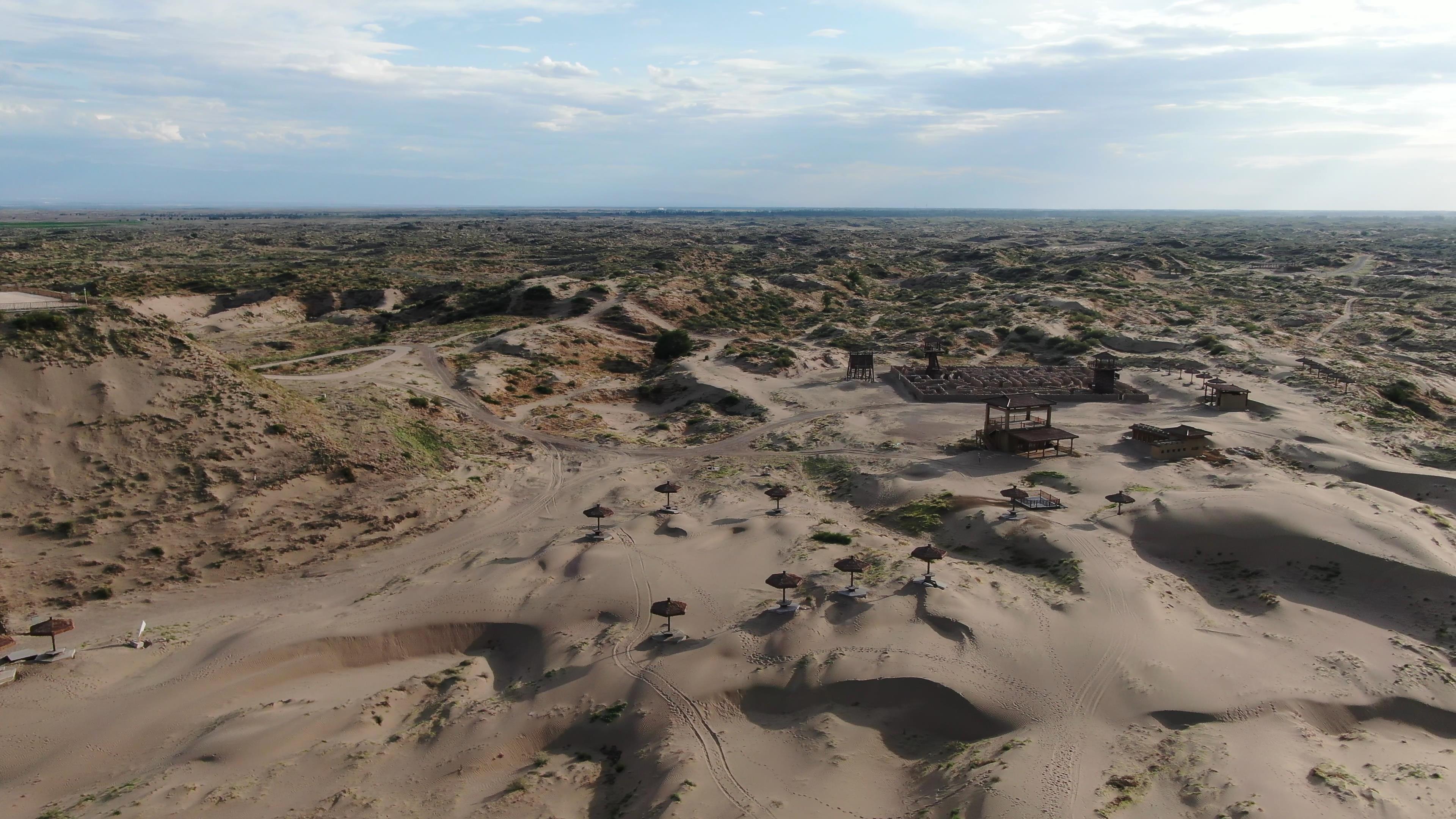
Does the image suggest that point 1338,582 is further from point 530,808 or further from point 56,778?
point 56,778

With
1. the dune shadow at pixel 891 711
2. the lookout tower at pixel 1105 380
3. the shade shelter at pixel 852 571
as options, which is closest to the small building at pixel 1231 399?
the lookout tower at pixel 1105 380

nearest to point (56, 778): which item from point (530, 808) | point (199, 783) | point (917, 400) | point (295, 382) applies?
point (199, 783)

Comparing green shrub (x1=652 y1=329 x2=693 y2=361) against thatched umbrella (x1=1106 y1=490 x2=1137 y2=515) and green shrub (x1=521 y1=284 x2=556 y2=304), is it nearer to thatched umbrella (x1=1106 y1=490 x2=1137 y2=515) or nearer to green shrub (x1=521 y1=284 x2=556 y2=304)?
green shrub (x1=521 y1=284 x2=556 y2=304)

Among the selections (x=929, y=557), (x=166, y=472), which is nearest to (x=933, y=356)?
(x=929, y=557)

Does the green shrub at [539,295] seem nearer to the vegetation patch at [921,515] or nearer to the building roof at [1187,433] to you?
the vegetation patch at [921,515]

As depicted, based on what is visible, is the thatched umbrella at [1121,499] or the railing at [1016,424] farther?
the railing at [1016,424]

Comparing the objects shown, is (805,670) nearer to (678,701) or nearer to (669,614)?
(678,701)

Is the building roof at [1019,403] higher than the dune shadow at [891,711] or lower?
higher
